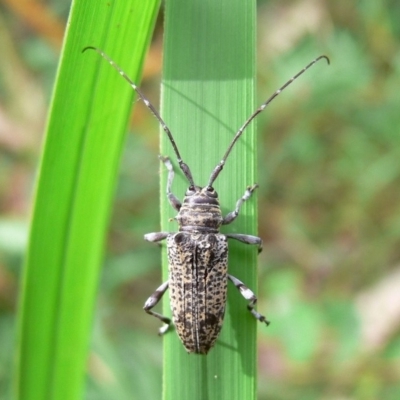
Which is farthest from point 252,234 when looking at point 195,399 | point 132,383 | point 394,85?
point 394,85

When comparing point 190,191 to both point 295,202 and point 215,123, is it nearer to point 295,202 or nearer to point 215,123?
point 215,123

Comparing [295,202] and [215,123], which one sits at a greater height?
[295,202]

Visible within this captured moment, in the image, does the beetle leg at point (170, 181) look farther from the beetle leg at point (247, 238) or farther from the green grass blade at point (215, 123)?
the beetle leg at point (247, 238)

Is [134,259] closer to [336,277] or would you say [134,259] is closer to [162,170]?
[336,277]

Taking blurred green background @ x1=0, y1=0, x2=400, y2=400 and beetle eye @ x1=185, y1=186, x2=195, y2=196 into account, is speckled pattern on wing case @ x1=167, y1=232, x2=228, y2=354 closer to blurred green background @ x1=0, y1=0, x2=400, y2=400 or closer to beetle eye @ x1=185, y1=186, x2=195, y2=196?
beetle eye @ x1=185, y1=186, x2=195, y2=196

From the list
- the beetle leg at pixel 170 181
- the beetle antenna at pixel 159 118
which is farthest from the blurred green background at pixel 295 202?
the beetle antenna at pixel 159 118

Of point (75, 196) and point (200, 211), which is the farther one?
point (200, 211)

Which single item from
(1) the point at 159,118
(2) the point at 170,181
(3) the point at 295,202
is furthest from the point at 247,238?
(3) the point at 295,202
